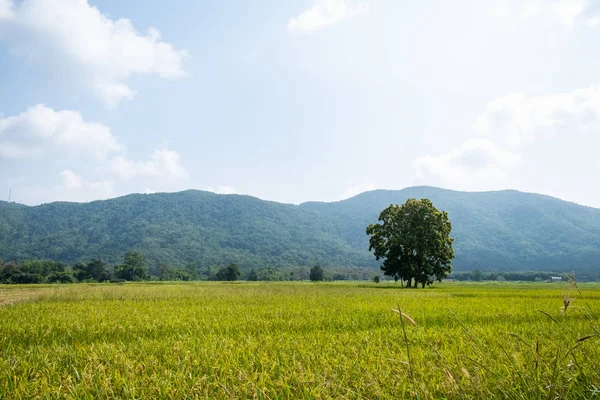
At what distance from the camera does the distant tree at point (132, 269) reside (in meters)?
130

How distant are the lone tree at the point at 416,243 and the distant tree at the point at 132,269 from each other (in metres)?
107

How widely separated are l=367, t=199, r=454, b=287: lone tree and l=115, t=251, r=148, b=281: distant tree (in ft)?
350

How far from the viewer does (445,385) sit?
341 cm

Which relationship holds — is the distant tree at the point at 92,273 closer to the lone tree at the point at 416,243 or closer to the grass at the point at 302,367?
the lone tree at the point at 416,243

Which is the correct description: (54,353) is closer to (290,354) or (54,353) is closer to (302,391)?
(290,354)

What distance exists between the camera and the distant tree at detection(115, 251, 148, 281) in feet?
427

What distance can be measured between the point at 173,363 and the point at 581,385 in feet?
14.3

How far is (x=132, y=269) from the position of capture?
132 m

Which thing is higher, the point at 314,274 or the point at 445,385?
the point at 445,385

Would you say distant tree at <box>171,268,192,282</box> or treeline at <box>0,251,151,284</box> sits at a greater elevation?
treeline at <box>0,251,151,284</box>

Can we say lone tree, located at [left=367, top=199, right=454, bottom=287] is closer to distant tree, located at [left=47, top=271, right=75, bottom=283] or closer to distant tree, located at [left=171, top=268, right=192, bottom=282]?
distant tree, located at [left=47, top=271, right=75, bottom=283]

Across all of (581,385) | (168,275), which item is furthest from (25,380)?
(168,275)

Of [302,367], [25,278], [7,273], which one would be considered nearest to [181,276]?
[25,278]

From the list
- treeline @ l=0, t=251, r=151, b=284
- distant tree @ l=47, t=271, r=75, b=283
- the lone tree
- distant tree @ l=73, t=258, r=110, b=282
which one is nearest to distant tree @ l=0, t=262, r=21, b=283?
treeline @ l=0, t=251, r=151, b=284
